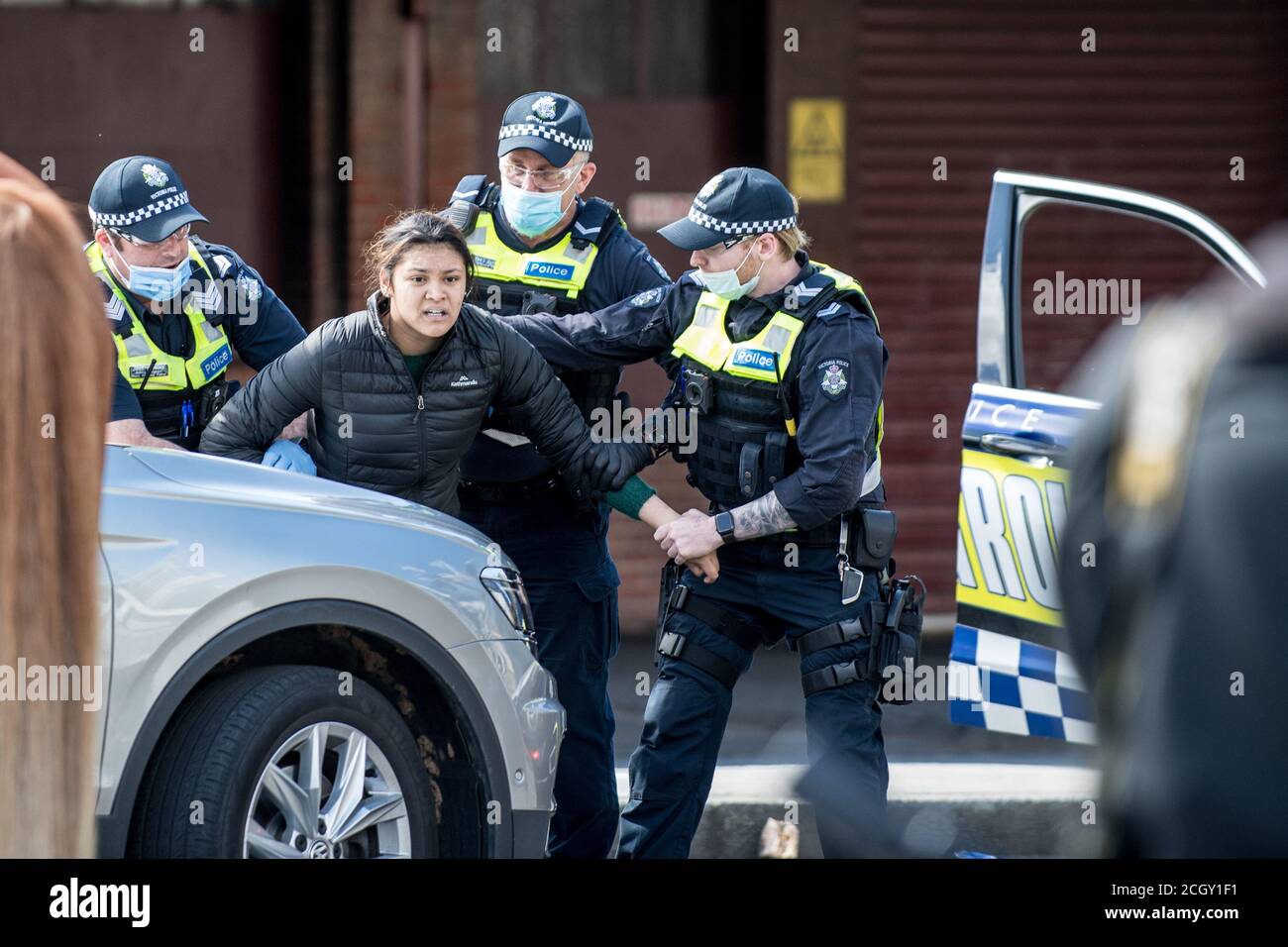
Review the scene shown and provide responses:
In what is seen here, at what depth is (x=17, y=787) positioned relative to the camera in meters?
A: 1.68

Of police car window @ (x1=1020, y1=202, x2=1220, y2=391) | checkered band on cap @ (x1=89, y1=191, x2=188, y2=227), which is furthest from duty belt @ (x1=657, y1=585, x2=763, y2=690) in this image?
police car window @ (x1=1020, y1=202, x2=1220, y2=391)

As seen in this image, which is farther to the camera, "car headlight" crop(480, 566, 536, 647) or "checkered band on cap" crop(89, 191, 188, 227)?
"checkered band on cap" crop(89, 191, 188, 227)

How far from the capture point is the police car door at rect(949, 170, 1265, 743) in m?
4.48

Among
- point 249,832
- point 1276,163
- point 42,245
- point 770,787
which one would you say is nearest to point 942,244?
point 1276,163

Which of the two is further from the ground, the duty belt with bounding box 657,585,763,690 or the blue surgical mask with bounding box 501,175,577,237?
the blue surgical mask with bounding box 501,175,577,237

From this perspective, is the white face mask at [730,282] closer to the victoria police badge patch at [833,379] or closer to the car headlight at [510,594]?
the victoria police badge patch at [833,379]

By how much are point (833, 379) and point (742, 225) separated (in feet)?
1.53

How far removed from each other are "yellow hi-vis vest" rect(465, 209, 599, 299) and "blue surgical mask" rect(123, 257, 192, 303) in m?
0.76

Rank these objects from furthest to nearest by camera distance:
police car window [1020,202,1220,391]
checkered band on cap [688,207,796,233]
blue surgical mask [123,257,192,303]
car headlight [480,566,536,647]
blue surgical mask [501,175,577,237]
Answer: police car window [1020,202,1220,391], blue surgical mask [501,175,577,237], blue surgical mask [123,257,192,303], checkered band on cap [688,207,796,233], car headlight [480,566,536,647]

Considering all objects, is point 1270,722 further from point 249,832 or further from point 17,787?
point 249,832

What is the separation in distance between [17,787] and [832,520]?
2901mm

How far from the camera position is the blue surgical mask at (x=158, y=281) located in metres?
4.59

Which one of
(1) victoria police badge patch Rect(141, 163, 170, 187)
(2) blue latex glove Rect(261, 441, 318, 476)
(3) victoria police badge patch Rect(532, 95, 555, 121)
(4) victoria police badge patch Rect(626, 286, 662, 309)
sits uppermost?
(3) victoria police badge patch Rect(532, 95, 555, 121)

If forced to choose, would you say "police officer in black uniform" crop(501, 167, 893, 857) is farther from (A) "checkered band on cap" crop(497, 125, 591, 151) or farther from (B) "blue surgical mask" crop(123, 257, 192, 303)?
(B) "blue surgical mask" crop(123, 257, 192, 303)
